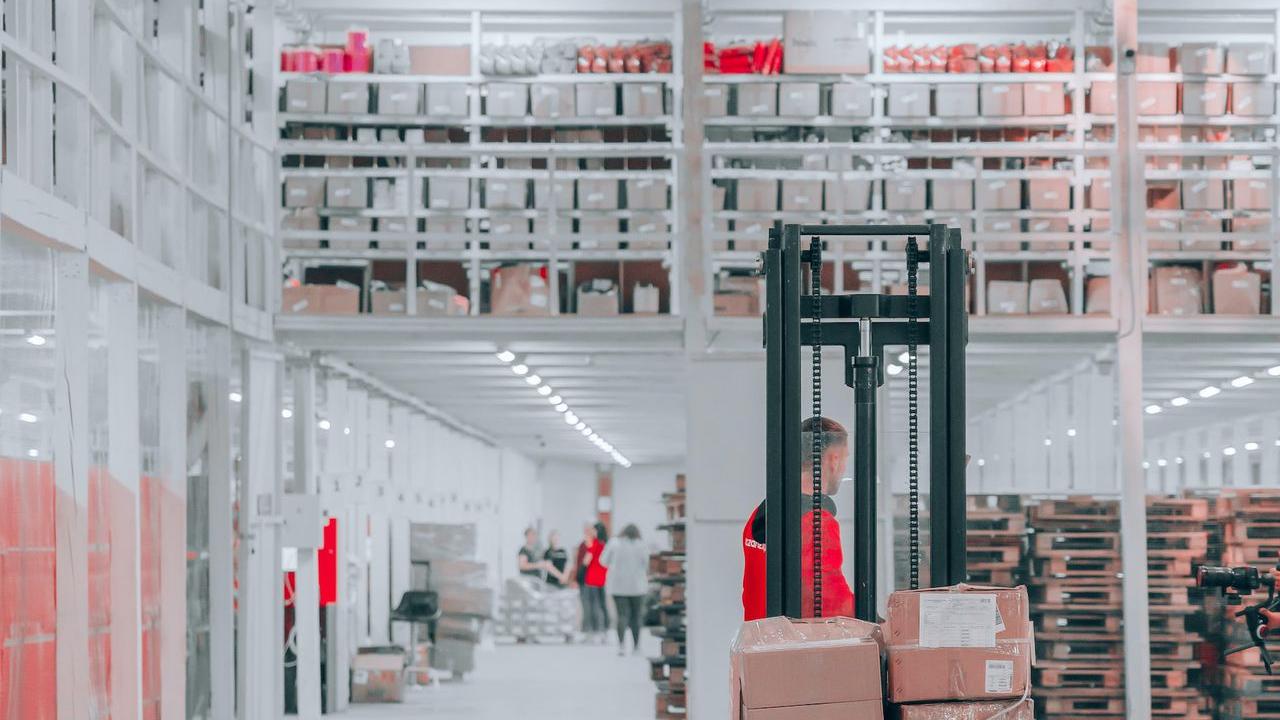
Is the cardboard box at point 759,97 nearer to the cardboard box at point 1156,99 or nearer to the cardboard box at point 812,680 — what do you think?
the cardboard box at point 1156,99

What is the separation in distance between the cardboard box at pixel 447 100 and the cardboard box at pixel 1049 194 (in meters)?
4.26

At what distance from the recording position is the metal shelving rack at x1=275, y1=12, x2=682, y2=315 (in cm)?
1121

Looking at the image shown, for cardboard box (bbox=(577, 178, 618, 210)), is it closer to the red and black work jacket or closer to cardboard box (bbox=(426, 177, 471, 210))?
cardboard box (bbox=(426, 177, 471, 210))

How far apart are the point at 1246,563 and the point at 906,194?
3.47 metres

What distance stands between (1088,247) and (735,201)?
2654mm

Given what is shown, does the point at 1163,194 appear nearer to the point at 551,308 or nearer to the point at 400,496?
the point at 551,308

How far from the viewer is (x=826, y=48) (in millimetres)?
11797

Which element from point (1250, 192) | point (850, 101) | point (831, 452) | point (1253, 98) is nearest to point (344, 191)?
point (850, 101)

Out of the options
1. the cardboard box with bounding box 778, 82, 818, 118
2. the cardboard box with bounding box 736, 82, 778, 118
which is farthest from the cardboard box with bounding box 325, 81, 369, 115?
the cardboard box with bounding box 778, 82, 818, 118

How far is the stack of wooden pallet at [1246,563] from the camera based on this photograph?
10797 millimetres

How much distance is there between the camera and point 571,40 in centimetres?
1246

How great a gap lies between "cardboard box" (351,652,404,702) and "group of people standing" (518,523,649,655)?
482 cm

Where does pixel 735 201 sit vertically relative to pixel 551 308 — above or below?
above

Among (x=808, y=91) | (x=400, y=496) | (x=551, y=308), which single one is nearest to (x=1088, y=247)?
(x=808, y=91)
